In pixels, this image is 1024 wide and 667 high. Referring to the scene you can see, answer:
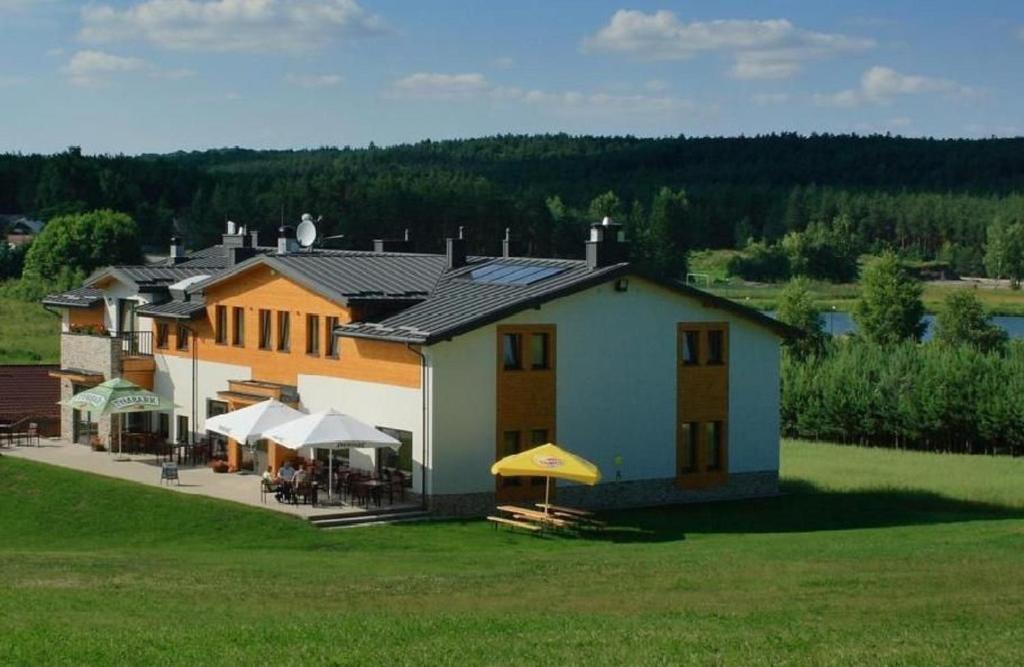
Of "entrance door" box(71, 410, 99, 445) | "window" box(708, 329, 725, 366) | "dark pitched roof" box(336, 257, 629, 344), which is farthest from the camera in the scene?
"entrance door" box(71, 410, 99, 445)

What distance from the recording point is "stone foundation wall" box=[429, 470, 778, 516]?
35.2 m

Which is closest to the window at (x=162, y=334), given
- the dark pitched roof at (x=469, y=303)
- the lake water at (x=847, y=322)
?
the dark pitched roof at (x=469, y=303)

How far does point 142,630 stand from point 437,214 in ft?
465

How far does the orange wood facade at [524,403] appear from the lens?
118ft

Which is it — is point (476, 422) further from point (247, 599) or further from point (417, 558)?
point (247, 599)

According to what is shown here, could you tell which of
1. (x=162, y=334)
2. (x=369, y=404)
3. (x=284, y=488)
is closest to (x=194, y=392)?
(x=162, y=334)

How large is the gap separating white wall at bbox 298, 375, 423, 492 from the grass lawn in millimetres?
22727

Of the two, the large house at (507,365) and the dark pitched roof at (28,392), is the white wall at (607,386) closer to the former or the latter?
the large house at (507,365)

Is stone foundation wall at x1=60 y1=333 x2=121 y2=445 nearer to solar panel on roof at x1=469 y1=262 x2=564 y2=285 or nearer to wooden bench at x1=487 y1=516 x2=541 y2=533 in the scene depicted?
solar panel on roof at x1=469 y1=262 x2=564 y2=285

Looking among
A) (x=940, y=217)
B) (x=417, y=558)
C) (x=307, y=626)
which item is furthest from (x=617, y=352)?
(x=940, y=217)


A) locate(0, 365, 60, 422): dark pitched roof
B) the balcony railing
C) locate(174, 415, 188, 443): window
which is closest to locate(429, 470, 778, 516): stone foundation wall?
locate(174, 415, 188, 443): window

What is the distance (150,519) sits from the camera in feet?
111

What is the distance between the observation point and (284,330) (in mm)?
40469

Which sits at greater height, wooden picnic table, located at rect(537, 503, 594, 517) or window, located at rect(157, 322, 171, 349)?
window, located at rect(157, 322, 171, 349)
